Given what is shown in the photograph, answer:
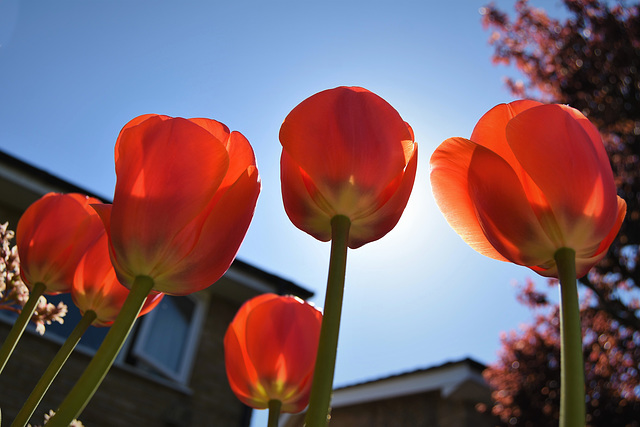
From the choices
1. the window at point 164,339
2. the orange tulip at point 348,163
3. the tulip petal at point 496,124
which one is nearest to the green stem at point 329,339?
the orange tulip at point 348,163

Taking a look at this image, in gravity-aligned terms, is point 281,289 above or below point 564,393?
above

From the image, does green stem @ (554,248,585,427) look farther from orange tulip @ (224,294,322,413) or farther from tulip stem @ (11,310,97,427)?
tulip stem @ (11,310,97,427)

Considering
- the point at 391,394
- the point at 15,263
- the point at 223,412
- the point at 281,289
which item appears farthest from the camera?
the point at 391,394

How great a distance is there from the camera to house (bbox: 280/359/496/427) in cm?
949

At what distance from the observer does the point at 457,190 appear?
0.46 m

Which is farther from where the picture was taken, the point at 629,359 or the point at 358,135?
the point at 629,359

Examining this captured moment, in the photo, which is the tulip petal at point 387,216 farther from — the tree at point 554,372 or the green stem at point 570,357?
the tree at point 554,372

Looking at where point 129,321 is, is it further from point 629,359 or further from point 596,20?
point 596,20

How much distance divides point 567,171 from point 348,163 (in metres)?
0.16

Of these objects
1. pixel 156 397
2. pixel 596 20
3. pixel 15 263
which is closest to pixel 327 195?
pixel 15 263

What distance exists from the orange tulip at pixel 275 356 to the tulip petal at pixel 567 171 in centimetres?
26

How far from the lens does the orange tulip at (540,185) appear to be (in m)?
0.40

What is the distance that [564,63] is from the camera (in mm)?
8859

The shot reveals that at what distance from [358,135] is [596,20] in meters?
9.53
